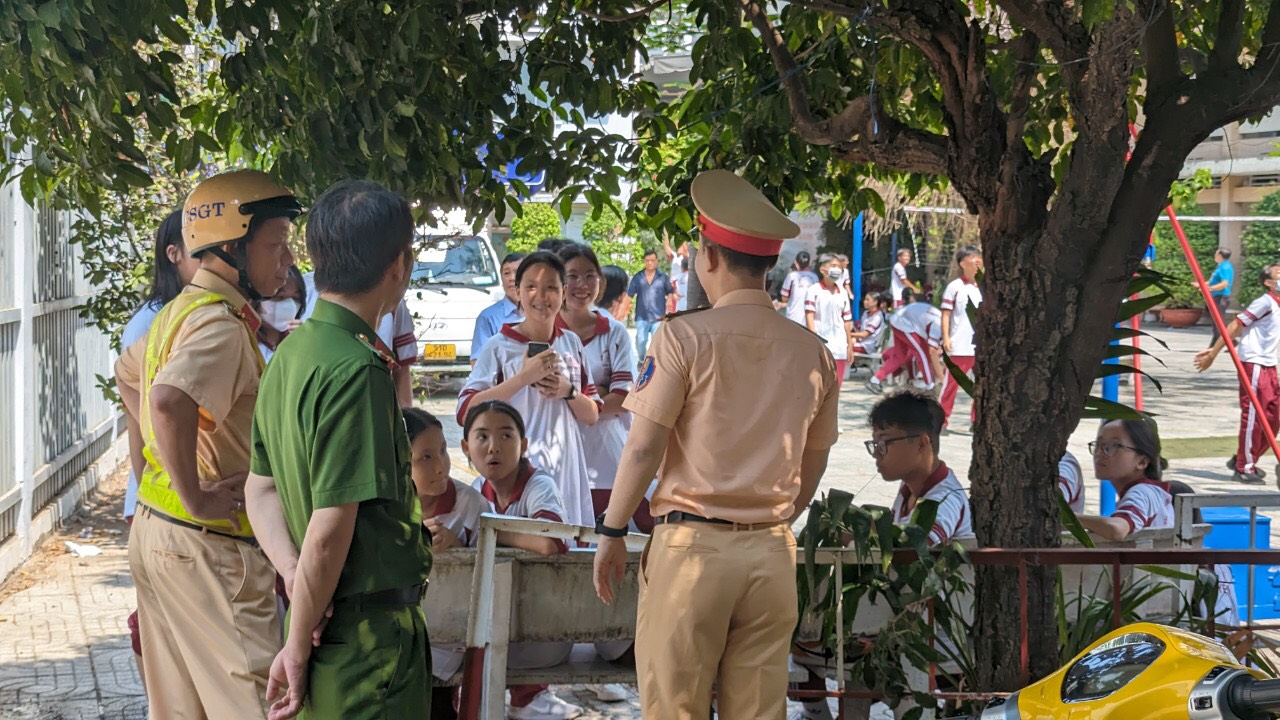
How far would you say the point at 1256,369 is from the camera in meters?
12.0

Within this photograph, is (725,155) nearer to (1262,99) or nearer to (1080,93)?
(1080,93)

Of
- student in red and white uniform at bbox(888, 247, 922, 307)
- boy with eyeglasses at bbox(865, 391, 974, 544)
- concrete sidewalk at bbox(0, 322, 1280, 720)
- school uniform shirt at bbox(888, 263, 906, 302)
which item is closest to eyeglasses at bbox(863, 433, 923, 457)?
boy with eyeglasses at bbox(865, 391, 974, 544)

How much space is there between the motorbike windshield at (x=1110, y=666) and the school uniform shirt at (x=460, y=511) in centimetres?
240

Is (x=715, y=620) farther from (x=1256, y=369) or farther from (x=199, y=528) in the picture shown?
(x=1256, y=369)

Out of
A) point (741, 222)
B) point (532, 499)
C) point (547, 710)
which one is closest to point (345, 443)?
point (741, 222)

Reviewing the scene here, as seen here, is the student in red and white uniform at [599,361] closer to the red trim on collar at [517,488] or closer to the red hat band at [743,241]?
the red trim on collar at [517,488]

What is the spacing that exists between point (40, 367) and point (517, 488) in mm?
4849

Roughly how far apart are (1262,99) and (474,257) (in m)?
14.1

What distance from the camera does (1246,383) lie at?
10.2m

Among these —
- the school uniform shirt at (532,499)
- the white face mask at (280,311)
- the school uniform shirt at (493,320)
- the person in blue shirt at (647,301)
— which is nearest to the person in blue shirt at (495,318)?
the school uniform shirt at (493,320)

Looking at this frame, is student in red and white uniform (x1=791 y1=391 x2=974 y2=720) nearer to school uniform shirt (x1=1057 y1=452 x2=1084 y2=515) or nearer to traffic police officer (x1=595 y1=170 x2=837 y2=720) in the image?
school uniform shirt (x1=1057 y1=452 x2=1084 y2=515)

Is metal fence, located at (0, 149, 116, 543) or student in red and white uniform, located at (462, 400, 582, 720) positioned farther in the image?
metal fence, located at (0, 149, 116, 543)

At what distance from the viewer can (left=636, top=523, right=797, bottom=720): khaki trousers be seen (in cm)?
352

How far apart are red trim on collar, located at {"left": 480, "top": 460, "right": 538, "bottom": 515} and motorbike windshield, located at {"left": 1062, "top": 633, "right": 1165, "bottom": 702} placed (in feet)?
8.66
